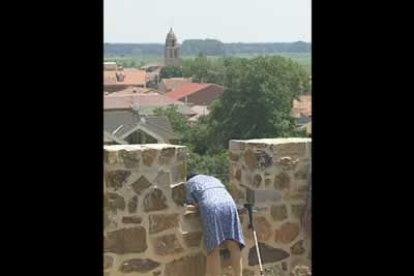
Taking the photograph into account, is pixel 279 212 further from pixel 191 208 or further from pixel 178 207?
pixel 178 207

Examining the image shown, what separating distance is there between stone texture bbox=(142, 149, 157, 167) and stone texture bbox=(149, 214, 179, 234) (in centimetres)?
26

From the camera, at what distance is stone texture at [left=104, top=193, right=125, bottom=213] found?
11.6ft

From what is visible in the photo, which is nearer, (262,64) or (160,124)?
(160,124)

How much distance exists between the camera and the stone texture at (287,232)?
3934 millimetres

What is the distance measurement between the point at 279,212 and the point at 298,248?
0.22 meters

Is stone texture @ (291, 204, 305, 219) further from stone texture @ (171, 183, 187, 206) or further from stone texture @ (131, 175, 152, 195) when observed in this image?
stone texture @ (131, 175, 152, 195)

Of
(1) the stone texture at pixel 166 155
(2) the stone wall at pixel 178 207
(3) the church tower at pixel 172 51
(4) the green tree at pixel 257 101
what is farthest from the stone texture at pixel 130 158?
(3) the church tower at pixel 172 51
